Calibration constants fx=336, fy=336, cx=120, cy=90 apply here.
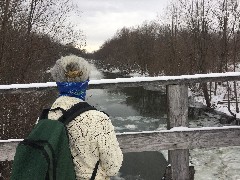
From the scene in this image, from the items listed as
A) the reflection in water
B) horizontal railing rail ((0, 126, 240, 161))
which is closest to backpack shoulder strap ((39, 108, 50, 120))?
horizontal railing rail ((0, 126, 240, 161))

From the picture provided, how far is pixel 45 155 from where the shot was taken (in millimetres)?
1462

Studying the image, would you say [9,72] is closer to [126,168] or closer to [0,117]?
[0,117]

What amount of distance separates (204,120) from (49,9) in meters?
9.22

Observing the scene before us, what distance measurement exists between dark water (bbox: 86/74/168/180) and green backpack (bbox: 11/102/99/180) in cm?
534

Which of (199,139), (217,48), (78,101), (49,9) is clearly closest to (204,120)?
(217,48)

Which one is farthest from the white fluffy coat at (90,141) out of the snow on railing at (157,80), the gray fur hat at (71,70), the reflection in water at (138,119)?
the reflection in water at (138,119)

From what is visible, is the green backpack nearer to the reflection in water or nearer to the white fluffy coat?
the white fluffy coat

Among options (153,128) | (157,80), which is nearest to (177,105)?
(157,80)

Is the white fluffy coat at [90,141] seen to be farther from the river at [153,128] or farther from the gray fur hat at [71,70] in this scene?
the river at [153,128]

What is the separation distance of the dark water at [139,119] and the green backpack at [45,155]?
5339 millimetres

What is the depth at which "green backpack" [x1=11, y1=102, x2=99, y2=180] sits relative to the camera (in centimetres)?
145

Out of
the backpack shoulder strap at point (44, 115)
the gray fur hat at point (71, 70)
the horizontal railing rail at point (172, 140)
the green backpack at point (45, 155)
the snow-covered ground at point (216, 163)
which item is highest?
the gray fur hat at point (71, 70)

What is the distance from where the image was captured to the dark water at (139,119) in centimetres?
962

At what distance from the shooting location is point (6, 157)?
3.11 metres
